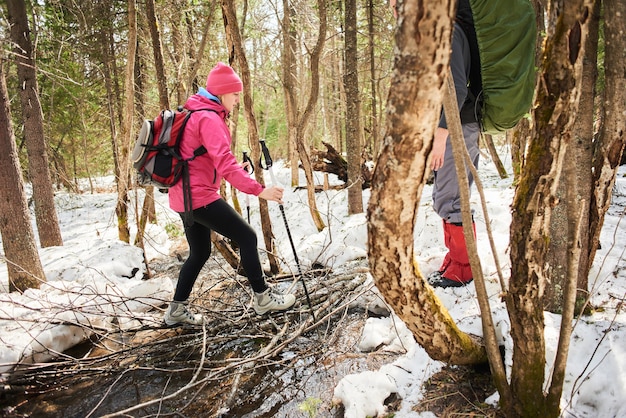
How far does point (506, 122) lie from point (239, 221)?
7.49 feet

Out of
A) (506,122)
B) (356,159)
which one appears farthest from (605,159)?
(356,159)

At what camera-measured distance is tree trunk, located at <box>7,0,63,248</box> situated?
263 inches

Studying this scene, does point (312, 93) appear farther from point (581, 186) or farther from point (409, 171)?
point (409, 171)

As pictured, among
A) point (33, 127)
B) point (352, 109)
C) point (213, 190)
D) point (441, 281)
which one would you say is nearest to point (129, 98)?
point (33, 127)

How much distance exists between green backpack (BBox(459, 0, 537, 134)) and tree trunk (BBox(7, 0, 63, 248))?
7.44 meters

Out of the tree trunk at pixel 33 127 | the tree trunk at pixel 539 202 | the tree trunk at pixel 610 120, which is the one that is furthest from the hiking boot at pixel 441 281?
the tree trunk at pixel 33 127

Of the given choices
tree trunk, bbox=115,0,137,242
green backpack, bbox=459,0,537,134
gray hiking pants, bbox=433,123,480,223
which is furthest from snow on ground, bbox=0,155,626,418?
tree trunk, bbox=115,0,137,242

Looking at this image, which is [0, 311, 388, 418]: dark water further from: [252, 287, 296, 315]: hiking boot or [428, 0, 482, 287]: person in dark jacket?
[428, 0, 482, 287]: person in dark jacket

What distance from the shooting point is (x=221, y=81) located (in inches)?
125

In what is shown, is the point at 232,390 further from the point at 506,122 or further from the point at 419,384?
the point at 506,122

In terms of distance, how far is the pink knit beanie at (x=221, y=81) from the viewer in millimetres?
3168

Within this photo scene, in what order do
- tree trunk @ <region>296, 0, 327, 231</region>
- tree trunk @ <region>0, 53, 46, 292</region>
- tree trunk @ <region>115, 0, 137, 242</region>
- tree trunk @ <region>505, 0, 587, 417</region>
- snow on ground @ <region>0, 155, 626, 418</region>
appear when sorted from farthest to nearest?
tree trunk @ <region>296, 0, 327, 231</region>, tree trunk @ <region>115, 0, 137, 242</region>, tree trunk @ <region>0, 53, 46, 292</region>, snow on ground @ <region>0, 155, 626, 418</region>, tree trunk @ <region>505, 0, 587, 417</region>

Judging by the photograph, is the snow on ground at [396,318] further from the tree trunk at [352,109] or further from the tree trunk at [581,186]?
the tree trunk at [352,109]

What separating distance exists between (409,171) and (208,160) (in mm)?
2151
